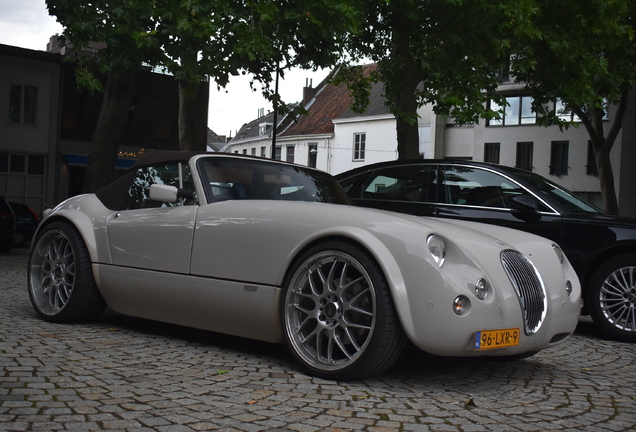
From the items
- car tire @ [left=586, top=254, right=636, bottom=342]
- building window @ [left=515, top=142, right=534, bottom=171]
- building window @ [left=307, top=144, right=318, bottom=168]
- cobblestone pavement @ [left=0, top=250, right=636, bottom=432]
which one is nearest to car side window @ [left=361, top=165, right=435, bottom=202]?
car tire @ [left=586, top=254, right=636, bottom=342]

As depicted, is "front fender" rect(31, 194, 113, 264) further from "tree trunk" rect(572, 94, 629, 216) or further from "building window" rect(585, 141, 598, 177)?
"building window" rect(585, 141, 598, 177)

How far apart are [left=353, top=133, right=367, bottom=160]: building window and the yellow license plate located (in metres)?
50.1

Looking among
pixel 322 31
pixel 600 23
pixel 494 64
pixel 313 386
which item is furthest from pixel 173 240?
pixel 600 23

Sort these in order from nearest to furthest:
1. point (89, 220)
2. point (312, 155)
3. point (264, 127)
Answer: point (89, 220) < point (312, 155) < point (264, 127)

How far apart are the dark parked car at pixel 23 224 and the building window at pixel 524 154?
31.2 m

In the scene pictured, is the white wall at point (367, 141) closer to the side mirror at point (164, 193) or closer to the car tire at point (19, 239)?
the car tire at point (19, 239)

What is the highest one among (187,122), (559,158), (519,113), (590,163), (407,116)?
(519,113)

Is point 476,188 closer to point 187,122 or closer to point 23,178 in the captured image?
point 187,122

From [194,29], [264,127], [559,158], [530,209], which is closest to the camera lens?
[530,209]

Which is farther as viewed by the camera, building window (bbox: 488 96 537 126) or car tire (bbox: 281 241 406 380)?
building window (bbox: 488 96 537 126)

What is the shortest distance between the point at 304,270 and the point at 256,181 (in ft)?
3.87

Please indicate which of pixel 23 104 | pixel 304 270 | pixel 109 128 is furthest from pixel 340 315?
pixel 23 104

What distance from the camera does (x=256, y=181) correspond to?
18.9 feet

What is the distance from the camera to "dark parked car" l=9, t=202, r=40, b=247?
71.3ft
